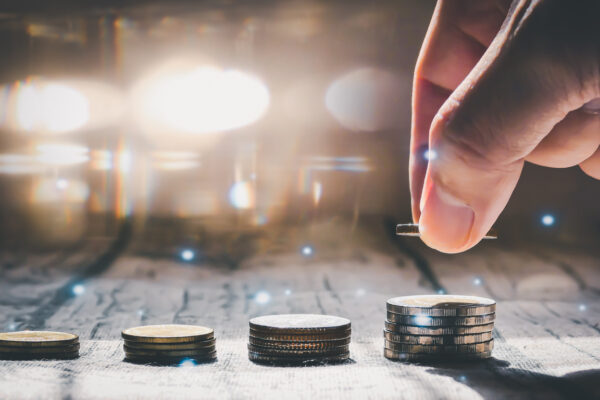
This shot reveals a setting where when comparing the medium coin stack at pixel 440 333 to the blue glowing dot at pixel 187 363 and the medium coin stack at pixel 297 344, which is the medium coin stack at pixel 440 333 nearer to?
the medium coin stack at pixel 297 344

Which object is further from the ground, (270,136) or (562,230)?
(270,136)

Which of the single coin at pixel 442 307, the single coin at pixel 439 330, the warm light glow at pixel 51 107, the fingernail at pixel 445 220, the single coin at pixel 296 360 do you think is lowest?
the single coin at pixel 296 360

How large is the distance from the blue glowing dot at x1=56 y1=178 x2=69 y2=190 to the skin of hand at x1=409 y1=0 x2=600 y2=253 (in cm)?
153

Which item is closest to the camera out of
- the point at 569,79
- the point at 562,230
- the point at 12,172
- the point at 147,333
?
the point at 569,79

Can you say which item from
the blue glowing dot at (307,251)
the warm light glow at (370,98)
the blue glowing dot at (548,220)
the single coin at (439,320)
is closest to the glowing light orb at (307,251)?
the blue glowing dot at (307,251)

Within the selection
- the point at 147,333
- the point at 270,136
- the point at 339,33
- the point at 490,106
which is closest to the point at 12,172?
the point at 270,136

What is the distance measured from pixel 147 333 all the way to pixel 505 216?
145 centimetres

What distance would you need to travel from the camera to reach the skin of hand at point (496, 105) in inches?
28.6

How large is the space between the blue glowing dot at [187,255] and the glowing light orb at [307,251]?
0.30 metres

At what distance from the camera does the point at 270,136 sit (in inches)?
96.7

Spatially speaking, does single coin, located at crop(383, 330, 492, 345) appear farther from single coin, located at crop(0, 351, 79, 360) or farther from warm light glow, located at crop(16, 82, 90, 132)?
warm light glow, located at crop(16, 82, 90, 132)

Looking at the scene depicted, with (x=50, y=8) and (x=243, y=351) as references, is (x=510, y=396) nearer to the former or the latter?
(x=243, y=351)

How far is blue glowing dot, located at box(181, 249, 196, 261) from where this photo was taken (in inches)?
76.2

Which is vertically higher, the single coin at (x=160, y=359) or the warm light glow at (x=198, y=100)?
the warm light glow at (x=198, y=100)
